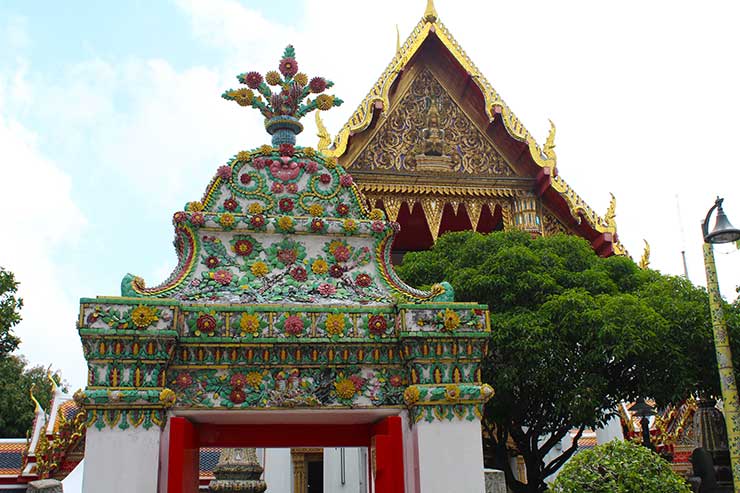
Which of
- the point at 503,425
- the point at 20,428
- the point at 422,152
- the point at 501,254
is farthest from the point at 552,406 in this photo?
the point at 20,428

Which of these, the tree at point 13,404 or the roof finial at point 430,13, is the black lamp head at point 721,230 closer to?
the roof finial at point 430,13

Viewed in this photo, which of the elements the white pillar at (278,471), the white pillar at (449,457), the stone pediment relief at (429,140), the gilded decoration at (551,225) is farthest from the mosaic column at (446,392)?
the white pillar at (278,471)

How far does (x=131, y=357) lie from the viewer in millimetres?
4750

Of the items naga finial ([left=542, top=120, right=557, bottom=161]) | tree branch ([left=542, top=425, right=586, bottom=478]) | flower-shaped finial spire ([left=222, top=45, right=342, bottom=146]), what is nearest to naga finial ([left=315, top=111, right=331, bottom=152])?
naga finial ([left=542, top=120, right=557, bottom=161])

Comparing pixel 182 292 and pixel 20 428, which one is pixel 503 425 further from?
pixel 20 428

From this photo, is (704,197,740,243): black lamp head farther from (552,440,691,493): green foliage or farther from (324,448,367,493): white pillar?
(324,448,367,493): white pillar

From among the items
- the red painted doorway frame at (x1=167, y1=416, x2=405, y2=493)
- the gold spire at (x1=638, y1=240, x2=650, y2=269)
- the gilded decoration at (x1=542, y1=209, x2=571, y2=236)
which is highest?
the gilded decoration at (x1=542, y1=209, x2=571, y2=236)

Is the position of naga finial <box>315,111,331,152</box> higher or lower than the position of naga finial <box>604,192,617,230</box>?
higher

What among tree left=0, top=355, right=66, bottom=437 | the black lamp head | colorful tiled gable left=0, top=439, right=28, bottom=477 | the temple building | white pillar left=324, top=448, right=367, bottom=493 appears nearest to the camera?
the black lamp head

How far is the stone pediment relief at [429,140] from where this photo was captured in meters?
14.9

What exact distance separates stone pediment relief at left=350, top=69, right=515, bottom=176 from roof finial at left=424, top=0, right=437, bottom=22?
1087mm

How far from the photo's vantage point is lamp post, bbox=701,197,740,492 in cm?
767

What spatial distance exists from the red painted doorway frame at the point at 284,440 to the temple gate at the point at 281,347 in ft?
0.04

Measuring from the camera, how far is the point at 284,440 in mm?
5750
